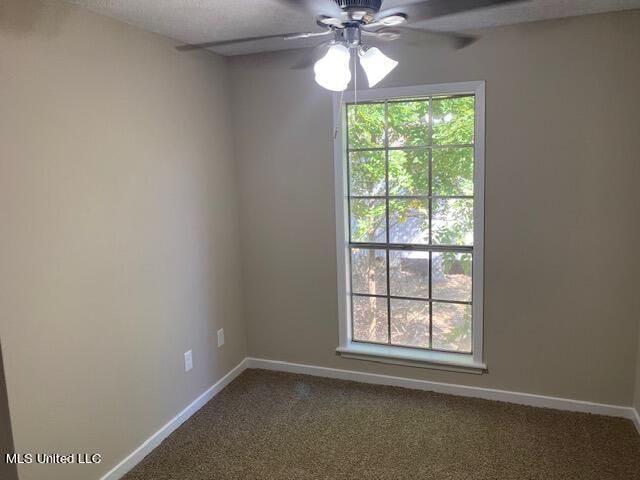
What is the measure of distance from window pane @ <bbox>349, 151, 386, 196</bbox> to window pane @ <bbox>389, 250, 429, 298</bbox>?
1.39 ft

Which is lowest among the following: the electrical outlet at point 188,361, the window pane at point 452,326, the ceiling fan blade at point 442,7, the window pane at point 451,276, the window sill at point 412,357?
the window sill at point 412,357

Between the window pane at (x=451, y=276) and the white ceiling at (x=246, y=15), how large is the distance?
1.32 meters

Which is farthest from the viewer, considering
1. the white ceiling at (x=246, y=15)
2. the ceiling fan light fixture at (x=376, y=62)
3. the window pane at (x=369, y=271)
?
the window pane at (x=369, y=271)

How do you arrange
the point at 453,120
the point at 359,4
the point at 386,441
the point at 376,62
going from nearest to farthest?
the point at 359,4 < the point at 376,62 < the point at 386,441 < the point at 453,120

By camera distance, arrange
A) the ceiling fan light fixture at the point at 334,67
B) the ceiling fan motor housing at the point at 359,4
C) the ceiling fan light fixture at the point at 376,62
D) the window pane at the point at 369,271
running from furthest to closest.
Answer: the window pane at the point at 369,271 < the ceiling fan light fixture at the point at 376,62 < the ceiling fan light fixture at the point at 334,67 < the ceiling fan motor housing at the point at 359,4

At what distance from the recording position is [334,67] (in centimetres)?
173

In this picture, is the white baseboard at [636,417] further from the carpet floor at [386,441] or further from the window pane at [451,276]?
the window pane at [451,276]

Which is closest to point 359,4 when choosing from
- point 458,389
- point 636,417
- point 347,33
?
point 347,33

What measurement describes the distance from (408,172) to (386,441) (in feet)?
5.15

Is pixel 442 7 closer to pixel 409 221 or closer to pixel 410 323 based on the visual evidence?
pixel 409 221

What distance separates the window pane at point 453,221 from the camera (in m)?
2.93

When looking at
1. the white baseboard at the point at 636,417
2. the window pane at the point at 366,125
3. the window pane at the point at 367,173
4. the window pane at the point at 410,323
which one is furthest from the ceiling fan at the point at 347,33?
the white baseboard at the point at 636,417

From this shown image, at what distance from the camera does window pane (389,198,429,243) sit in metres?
3.03

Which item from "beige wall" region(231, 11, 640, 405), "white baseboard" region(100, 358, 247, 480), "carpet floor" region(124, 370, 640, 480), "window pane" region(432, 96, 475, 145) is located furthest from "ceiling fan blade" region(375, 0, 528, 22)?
"white baseboard" region(100, 358, 247, 480)
